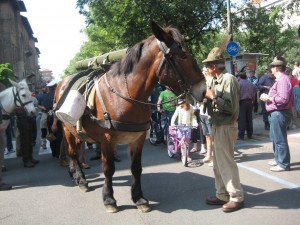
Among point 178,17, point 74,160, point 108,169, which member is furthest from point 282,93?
point 178,17

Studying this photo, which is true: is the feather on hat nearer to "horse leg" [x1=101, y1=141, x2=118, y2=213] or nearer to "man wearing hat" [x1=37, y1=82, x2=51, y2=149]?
"horse leg" [x1=101, y1=141, x2=118, y2=213]

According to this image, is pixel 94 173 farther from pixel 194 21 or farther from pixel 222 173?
pixel 194 21

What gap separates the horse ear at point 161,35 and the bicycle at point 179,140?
11.9ft

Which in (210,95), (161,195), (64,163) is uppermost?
(210,95)

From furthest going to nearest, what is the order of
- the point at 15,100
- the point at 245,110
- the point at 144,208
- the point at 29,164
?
the point at 245,110
the point at 29,164
the point at 15,100
the point at 144,208

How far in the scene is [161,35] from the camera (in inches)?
149

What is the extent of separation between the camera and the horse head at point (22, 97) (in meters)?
7.21

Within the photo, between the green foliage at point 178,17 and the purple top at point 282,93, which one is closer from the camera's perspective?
the purple top at point 282,93

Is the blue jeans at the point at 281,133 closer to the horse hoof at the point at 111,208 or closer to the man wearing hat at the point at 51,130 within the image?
the horse hoof at the point at 111,208

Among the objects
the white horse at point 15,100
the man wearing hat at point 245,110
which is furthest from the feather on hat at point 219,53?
the man wearing hat at point 245,110

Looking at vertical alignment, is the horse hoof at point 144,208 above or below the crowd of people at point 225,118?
below

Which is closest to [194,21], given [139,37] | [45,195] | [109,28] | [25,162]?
[139,37]

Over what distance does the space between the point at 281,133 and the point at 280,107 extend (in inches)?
19.0

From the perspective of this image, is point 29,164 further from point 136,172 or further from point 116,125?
point 116,125
